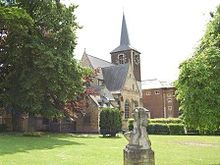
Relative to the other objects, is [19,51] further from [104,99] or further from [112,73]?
[112,73]

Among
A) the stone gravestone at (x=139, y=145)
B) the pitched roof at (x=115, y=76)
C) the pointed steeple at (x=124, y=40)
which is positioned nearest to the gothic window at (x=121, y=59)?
the pointed steeple at (x=124, y=40)

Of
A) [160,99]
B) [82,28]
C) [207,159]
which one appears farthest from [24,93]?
[160,99]

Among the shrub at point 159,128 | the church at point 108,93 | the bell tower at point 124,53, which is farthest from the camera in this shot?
the bell tower at point 124,53

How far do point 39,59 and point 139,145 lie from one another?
2169 cm

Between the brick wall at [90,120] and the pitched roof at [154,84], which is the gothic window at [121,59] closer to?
the pitched roof at [154,84]

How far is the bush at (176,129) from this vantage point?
46.2 meters

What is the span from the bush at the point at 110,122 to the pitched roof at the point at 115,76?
71.2 feet

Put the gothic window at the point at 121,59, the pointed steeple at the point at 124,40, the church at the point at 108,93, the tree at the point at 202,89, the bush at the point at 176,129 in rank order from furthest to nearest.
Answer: the pointed steeple at the point at 124,40, the gothic window at the point at 121,59, the church at the point at 108,93, the bush at the point at 176,129, the tree at the point at 202,89

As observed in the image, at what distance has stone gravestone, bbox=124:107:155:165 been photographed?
10930 millimetres

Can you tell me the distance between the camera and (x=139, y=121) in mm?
11430

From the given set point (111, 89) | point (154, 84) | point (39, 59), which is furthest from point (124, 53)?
point (39, 59)

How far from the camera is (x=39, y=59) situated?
102 ft

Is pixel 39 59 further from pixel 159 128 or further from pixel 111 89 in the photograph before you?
pixel 111 89

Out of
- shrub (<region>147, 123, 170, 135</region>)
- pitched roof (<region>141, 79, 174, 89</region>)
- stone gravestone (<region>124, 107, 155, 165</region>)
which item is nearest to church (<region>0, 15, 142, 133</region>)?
pitched roof (<region>141, 79, 174, 89</region>)
